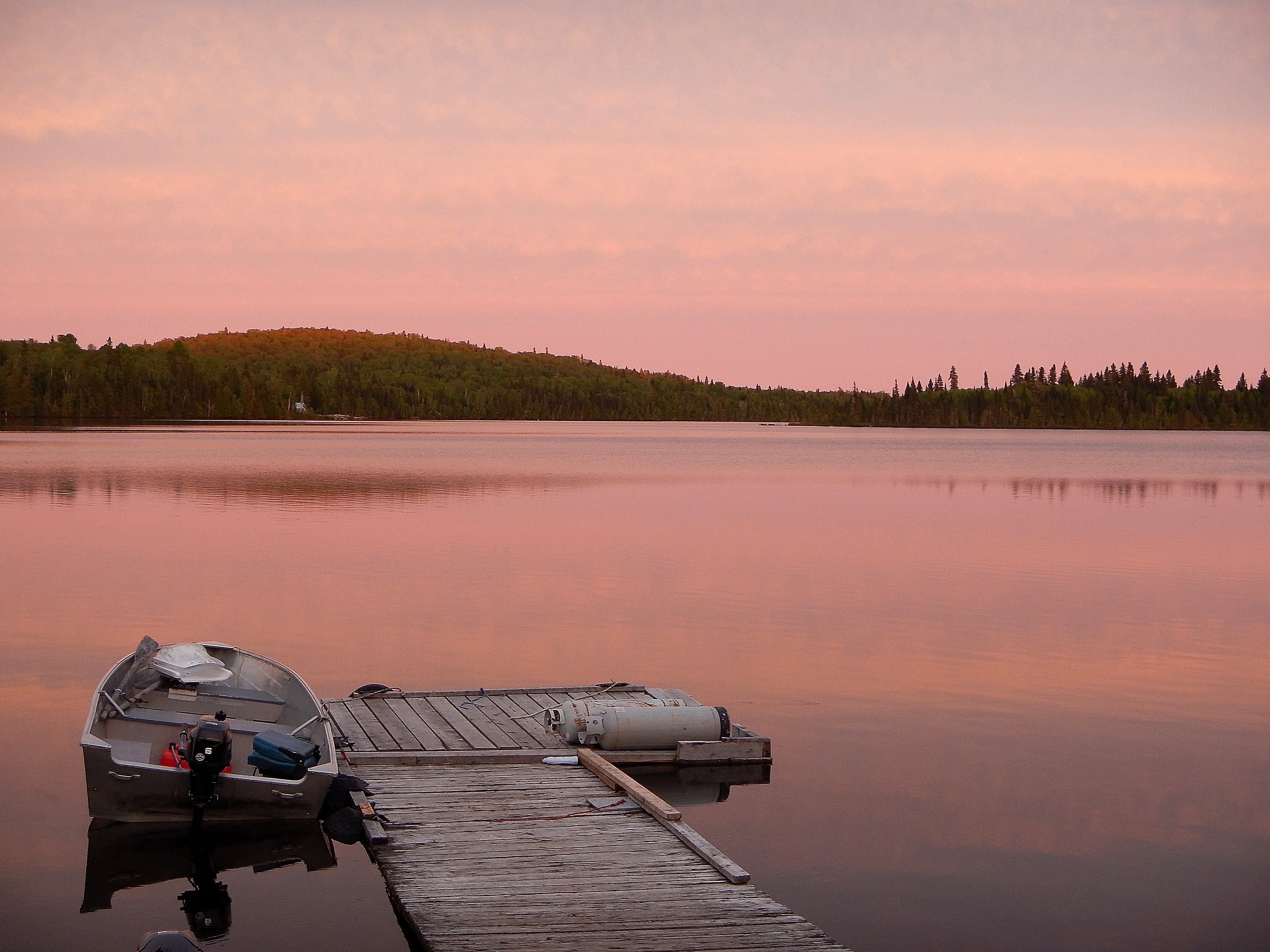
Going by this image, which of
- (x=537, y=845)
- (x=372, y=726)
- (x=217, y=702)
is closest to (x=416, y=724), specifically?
(x=372, y=726)

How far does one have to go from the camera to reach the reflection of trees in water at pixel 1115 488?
5900cm

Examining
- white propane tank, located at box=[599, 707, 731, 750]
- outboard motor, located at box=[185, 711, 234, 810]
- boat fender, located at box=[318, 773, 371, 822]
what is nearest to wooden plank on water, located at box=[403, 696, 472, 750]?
white propane tank, located at box=[599, 707, 731, 750]

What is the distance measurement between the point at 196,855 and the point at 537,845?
3.04m

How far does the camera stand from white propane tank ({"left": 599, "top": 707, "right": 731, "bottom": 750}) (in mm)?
13250

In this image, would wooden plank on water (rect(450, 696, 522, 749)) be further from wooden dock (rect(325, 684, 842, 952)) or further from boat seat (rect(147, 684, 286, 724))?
boat seat (rect(147, 684, 286, 724))

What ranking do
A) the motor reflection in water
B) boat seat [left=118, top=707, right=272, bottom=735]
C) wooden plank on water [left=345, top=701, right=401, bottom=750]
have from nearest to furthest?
boat seat [left=118, top=707, right=272, bottom=735]
the motor reflection in water
wooden plank on water [left=345, top=701, right=401, bottom=750]

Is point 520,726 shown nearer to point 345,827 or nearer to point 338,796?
point 338,796

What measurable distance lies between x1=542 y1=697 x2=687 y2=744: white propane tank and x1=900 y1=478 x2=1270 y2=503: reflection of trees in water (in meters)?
45.8

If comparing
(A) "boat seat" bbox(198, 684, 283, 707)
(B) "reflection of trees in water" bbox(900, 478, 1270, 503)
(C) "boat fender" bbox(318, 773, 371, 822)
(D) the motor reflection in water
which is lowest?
(D) the motor reflection in water

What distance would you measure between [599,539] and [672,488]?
77.6ft

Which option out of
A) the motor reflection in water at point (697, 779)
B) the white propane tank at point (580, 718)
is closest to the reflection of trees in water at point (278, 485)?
the white propane tank at point (580, 718)

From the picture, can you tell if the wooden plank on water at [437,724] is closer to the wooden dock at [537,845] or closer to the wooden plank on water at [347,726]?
the wooden dock at [537,845]

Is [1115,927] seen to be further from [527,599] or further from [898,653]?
[527,599]

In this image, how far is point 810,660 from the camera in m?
19.4
